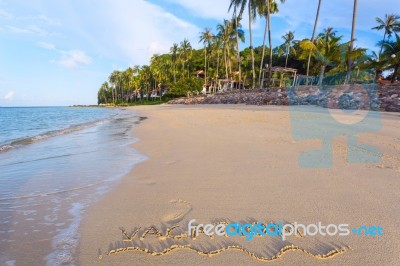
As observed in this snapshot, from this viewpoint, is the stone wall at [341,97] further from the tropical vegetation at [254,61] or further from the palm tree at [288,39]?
the palm tree at [288,39]

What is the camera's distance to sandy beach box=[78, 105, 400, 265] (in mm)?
2008

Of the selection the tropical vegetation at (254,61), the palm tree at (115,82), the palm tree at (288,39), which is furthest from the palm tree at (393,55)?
the palm tree at (115,82)

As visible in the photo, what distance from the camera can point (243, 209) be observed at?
2750 millimetres

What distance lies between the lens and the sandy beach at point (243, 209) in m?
2.01

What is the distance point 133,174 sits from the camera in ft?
14.3

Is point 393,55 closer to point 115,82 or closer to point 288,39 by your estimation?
point 288,39

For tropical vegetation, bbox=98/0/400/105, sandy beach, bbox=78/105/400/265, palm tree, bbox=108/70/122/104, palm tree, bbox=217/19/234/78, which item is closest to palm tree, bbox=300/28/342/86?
tropical vegetation, bbox=98/0/400/105

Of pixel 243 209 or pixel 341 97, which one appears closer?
pixel 243 209

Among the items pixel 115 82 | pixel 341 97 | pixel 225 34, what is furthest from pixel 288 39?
pixel 115 82

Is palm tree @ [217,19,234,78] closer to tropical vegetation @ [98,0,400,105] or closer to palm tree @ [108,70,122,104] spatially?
tropical vegetation @ [98,0,400,105]

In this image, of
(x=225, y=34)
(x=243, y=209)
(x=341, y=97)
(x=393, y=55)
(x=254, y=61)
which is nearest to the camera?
(x=243, y=209)

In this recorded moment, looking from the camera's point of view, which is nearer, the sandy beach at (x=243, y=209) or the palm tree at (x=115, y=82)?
the sandy beach at (x=243, y=209)

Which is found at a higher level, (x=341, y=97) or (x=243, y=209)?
(x=341, y=97)

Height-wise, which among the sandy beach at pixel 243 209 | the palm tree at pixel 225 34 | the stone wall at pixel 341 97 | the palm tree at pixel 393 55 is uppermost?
the palm tree at pixel 225 34
